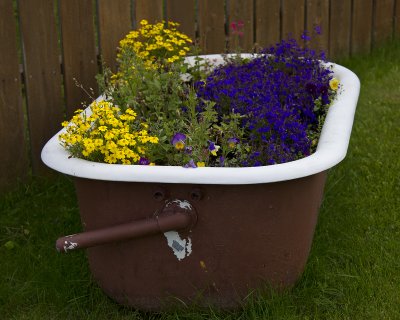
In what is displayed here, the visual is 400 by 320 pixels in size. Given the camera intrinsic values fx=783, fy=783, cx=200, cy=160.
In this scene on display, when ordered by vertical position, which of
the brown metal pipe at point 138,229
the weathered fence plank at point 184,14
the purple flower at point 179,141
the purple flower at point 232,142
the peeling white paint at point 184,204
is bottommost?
the brown metal pipe at point 138,229

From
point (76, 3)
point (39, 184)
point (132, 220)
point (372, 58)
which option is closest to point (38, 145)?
point (39, 184)

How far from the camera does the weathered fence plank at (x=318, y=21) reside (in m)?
5.41

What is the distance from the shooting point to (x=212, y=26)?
462cm

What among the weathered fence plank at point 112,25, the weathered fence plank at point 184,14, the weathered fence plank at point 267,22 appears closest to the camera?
the weathered fence plank at point 112,25

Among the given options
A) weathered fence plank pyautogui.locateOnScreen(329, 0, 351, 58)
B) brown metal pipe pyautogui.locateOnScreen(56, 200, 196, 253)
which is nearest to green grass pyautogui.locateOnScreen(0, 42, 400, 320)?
brown metal pipe pyautogui.locateOnScreen(56, 200, 196, 253)

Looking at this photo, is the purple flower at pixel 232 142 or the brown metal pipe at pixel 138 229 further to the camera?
the purple flower at pixel 232 142

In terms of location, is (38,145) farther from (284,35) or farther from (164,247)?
(284,35)

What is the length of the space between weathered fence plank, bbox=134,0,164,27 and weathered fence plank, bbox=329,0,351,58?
1.83 m

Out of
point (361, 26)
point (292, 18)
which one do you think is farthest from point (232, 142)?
point (361, 26)

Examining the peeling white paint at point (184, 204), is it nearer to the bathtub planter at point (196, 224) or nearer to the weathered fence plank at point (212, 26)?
the bathtub planter at point (196, 224)

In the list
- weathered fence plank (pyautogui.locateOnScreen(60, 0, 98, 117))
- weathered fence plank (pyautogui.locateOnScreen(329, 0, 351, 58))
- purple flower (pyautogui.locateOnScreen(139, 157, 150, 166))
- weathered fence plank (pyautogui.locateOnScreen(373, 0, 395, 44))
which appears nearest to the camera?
purple flower (pyautogui.locateOnScreen(139, 157, 150, 166))

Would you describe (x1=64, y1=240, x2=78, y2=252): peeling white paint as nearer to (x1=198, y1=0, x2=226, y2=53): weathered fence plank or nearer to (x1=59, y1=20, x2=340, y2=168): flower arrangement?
(x1=59, y1=20, x2=340, y2=168): flower arrangement

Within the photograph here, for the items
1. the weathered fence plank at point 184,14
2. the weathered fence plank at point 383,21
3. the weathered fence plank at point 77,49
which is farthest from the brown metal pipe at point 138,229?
the weathered fence plank at point 383,21

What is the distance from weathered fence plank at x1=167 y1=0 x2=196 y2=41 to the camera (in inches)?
169
